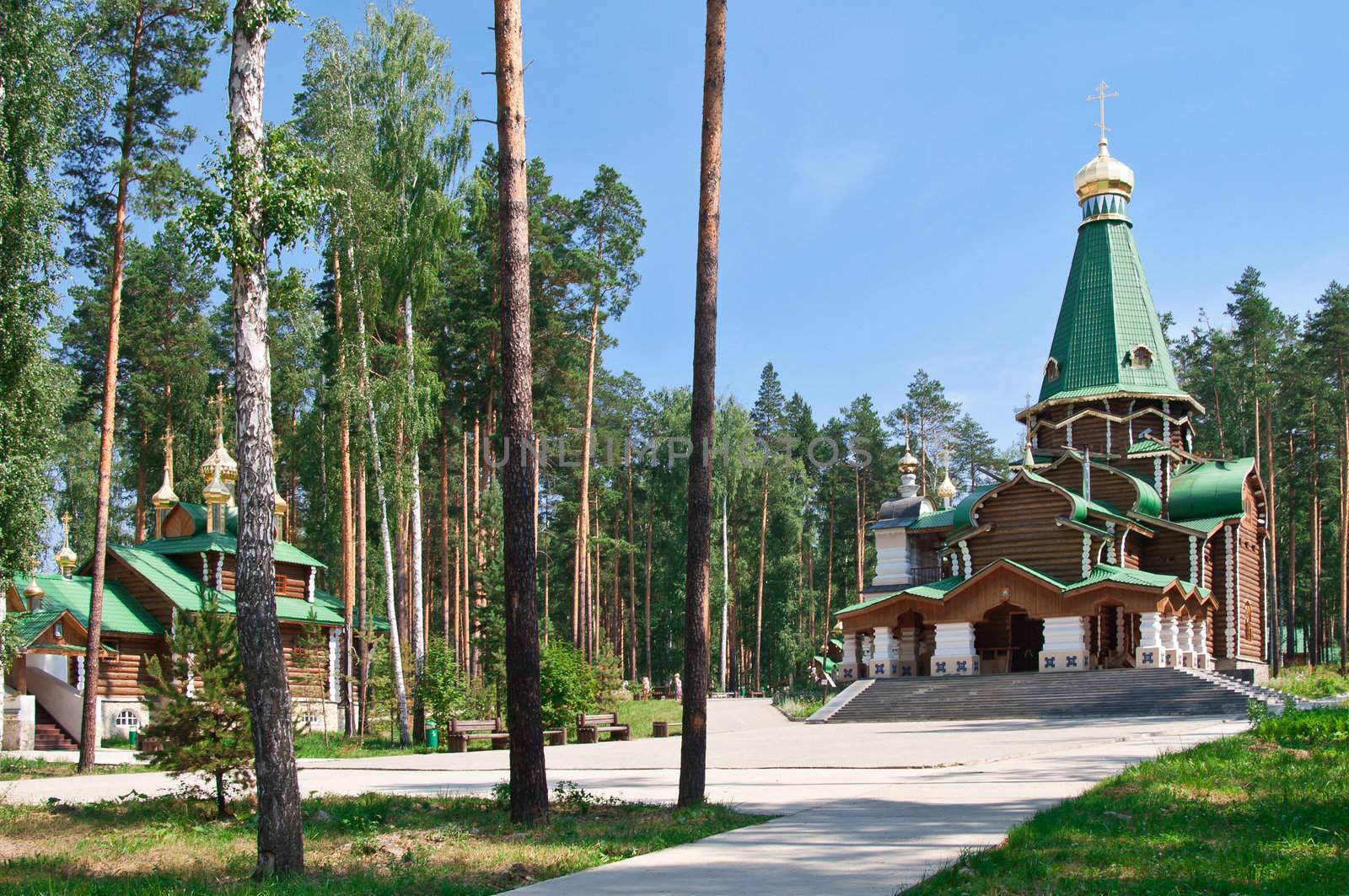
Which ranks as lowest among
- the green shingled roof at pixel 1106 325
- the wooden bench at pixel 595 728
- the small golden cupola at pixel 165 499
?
the wooden bench at pixel 595 728

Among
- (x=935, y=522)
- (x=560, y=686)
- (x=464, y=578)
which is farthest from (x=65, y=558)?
(x=935, y=522)

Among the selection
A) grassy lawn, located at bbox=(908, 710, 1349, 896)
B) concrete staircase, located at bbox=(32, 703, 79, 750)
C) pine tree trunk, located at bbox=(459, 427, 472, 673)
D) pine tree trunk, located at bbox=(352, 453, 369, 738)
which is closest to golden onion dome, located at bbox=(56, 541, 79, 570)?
concrete staircase, located at bbox=(32, 703, 79, 750)

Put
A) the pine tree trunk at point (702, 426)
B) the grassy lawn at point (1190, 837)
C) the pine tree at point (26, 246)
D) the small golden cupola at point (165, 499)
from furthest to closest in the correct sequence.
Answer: the small golden cupola at point (165, 499) < the pine tree at point (26, 246) < the pine tree trunk at point (702, 426) < the grassy lawn at point (1190, 837)

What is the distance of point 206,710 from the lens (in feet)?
34.2

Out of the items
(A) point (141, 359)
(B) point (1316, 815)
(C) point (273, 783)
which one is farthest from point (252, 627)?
(A) point (141, 359)

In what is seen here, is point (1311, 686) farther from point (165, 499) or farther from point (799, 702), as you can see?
point (165, 499)

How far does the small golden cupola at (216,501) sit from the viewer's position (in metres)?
32.4

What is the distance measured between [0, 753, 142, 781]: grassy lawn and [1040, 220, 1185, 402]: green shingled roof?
2791 cm

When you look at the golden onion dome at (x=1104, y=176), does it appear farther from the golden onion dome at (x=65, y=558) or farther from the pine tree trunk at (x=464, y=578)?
the golden onion dome at (x=65, y=558)

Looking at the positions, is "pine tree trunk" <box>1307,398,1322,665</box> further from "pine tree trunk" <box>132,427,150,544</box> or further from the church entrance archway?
"pine tree trunk" <box>132,427,150,544</box>

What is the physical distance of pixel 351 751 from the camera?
2175 centimetres

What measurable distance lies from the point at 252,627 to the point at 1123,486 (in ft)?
100

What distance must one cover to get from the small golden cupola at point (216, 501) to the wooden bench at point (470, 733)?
13.5 m

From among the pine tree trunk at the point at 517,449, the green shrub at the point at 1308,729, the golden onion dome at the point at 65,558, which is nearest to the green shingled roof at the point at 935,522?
the green shrub at the point at 1308,729
